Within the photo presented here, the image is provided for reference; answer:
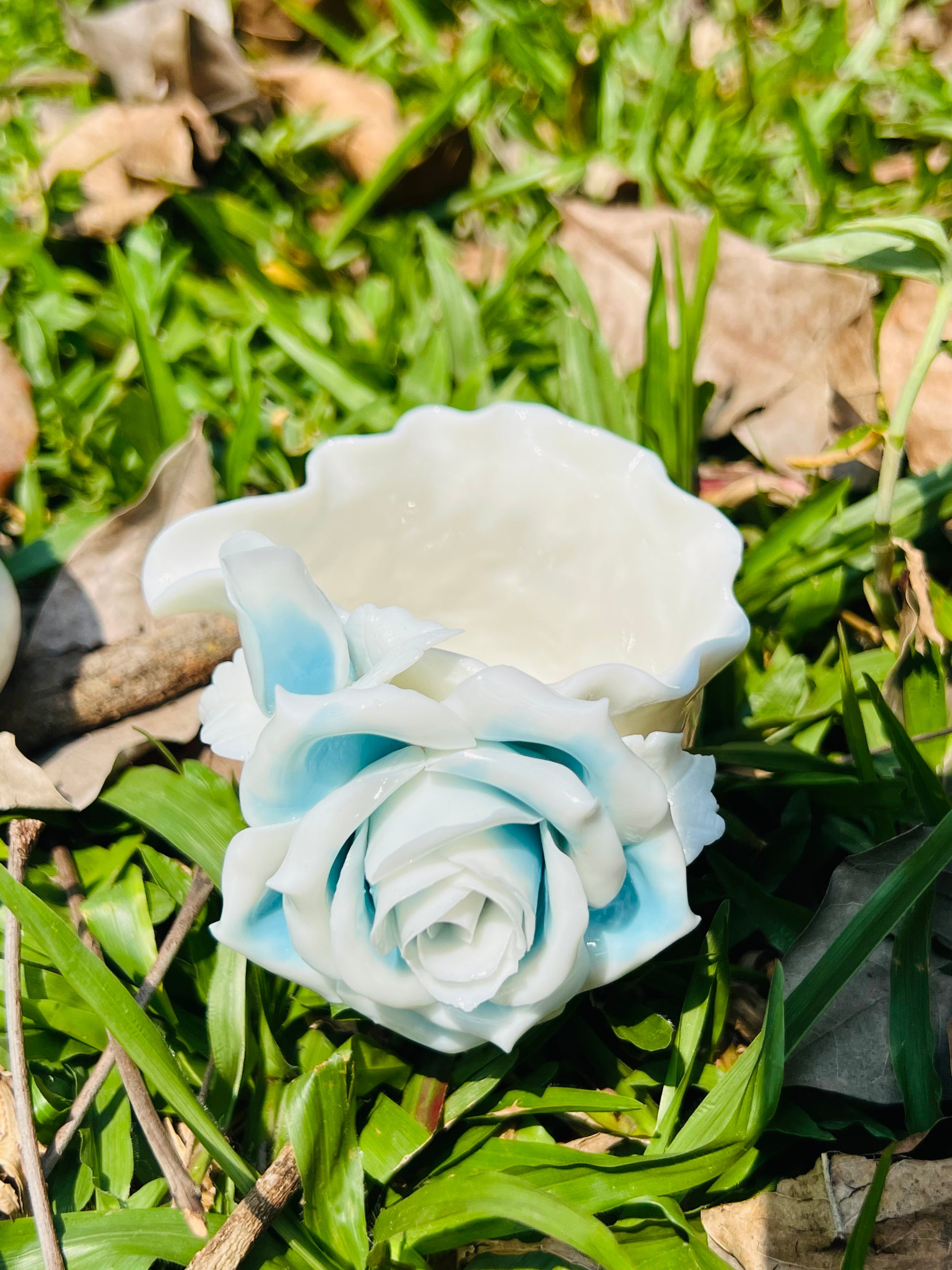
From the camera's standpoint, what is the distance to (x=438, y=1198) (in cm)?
113

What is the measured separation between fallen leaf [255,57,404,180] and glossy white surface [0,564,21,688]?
146 centimetres

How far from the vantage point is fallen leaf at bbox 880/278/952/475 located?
1719 mm

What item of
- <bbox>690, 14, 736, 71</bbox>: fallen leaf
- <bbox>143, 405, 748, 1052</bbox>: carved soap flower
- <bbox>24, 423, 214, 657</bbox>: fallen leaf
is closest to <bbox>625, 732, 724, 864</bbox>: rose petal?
<bbox>143, 405, 748, 1052</bbox>: carved soap flower

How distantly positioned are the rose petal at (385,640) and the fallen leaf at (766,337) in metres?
1.11

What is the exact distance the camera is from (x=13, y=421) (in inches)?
73.9

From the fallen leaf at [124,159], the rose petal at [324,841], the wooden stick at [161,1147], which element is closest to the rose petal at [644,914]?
the rose petal at [324,841]

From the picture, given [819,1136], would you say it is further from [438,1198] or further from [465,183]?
[465,183]

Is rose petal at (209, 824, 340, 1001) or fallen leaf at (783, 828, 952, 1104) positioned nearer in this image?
rose petal at (209, 824, 340, 1001)

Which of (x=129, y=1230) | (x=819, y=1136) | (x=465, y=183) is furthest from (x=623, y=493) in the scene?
(x=465, y=183)

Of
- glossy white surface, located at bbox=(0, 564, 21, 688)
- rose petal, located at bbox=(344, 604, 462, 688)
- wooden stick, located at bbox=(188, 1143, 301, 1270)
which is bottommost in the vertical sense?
wooden stick, located at bbox=(188, 1143, 301, 1270)

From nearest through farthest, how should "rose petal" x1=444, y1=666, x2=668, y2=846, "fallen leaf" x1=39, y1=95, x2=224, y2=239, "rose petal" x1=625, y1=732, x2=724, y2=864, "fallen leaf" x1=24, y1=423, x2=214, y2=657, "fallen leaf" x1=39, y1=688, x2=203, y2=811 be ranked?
1. "rose petal" x1=444, y1=666, x2=668, y2=846
2. "rose petal" x1=625, y1=732, x2=724, y2=864
3. "fallen leaf" x1=39, y1=688, x2=203, y2=811
4. "fallen leaf" x1=24, y1=423, x2=214, y2=657
5. "fallen leaf" x1=39, y1=95, x2=224, y2=239

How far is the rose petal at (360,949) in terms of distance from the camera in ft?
3.18

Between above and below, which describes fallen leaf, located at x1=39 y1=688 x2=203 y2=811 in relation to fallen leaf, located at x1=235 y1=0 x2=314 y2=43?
below

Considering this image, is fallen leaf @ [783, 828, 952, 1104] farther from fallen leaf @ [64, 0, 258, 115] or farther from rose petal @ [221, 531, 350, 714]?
fallen leaf @ [64, 0, 258, 115]
